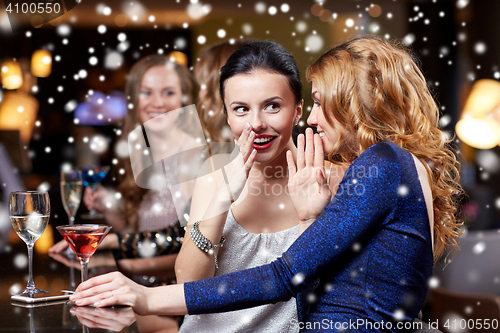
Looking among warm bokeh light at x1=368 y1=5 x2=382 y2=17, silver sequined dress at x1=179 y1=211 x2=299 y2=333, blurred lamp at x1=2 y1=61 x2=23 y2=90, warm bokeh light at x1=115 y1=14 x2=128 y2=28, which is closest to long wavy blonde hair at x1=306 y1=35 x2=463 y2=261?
silver sequined dress at x1=179 y1=211 x2=299 y2=333

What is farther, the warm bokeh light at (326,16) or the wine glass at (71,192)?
the warm bokeh light at (326,16)

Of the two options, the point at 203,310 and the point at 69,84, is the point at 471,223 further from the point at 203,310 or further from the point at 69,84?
the point at 69,84

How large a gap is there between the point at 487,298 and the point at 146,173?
70.4 inches

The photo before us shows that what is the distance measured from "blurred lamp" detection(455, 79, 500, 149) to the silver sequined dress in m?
2.77

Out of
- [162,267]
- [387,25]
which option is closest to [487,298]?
[162,267]

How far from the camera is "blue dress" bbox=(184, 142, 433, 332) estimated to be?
84 cm

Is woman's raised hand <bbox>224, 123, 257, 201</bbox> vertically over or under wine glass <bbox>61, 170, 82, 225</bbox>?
over

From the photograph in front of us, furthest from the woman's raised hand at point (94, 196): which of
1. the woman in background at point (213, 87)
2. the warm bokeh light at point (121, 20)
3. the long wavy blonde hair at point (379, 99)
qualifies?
the warm bokeh light at point (121, 20)

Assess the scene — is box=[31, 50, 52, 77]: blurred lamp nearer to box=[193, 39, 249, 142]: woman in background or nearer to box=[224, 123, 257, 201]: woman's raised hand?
box=[193, 39, 249, 142]: woman in background

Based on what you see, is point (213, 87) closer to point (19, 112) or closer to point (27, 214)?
point (27, 214)

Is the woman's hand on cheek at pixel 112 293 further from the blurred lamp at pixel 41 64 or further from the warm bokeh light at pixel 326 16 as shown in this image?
the blurred lamp at pixel 41 64

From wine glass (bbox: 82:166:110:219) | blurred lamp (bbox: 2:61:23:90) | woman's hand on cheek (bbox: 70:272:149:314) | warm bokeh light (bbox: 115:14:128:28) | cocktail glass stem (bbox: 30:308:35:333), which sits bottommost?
cocktail glass stem (bbox: 30:308:35:333)

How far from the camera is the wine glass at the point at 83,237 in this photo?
923mm

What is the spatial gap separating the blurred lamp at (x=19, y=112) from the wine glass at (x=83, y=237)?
4329 mm
